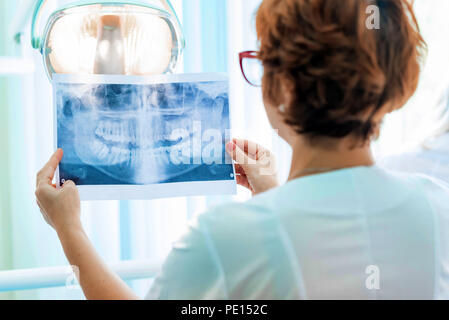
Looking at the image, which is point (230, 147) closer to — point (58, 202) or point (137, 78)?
point (137, 78)

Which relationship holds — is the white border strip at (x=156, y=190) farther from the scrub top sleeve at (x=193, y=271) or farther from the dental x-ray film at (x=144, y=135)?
the scrub top sleeve at (x=193, y=271)

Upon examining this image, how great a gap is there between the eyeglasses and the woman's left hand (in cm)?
33

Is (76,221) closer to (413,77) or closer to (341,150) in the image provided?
(341,150)

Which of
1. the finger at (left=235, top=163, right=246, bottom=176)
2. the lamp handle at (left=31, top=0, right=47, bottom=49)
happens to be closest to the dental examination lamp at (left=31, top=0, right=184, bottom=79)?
the lamp handle at (left=31, top=0, right=47, bottom=49)

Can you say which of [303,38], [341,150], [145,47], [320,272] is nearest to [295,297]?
[320,272]

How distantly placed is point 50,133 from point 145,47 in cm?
80

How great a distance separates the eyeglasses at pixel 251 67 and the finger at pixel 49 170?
1.13ft

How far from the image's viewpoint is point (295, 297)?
1.66 feet

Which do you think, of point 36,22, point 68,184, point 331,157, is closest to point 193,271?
point 331,157

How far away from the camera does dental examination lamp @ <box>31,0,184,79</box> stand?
66 centimetres

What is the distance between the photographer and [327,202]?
1.74 ft

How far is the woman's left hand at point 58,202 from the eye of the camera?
0.70 metres

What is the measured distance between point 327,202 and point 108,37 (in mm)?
381

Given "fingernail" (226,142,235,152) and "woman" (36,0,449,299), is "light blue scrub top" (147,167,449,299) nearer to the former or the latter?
"woman" (36,0,449,299)
